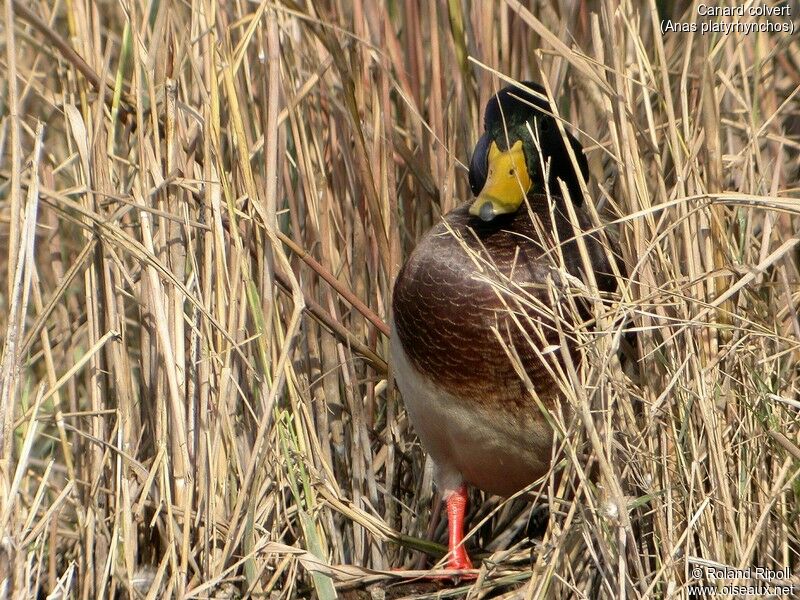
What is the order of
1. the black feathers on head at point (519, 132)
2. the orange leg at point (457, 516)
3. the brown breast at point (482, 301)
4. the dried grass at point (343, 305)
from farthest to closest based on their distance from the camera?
the orange leg at point (457, 516) → the black feathers on head at point (519, 132) → the brown breast at point (482, 301) → the dried grass at point (343, 305)

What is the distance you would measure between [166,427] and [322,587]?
1.53 feet

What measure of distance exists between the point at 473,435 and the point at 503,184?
527mm

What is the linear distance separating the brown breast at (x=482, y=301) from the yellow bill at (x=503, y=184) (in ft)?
0.22

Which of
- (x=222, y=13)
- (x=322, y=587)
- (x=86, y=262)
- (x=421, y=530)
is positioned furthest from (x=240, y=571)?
(x=222, y=13)

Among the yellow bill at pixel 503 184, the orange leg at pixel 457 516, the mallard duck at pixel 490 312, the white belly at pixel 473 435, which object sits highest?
the yellow bill at pixel 503 184

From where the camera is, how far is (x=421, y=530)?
2.81 metres

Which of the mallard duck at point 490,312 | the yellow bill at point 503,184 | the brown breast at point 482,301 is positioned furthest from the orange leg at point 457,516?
the yellow bill at point 503,184

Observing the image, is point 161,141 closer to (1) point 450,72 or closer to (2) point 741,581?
(1) point 450,72

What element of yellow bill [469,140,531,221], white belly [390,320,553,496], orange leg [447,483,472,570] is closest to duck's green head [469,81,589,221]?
yellow bill [469,140,531,221]

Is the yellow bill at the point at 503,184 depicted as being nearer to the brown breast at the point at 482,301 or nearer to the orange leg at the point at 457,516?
the brown breast at the point at 482,301

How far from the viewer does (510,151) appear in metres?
2.43

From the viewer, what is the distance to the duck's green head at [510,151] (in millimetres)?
2346

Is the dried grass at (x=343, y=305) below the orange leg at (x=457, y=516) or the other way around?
the other way around

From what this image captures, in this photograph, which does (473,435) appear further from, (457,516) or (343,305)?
(343,305)
